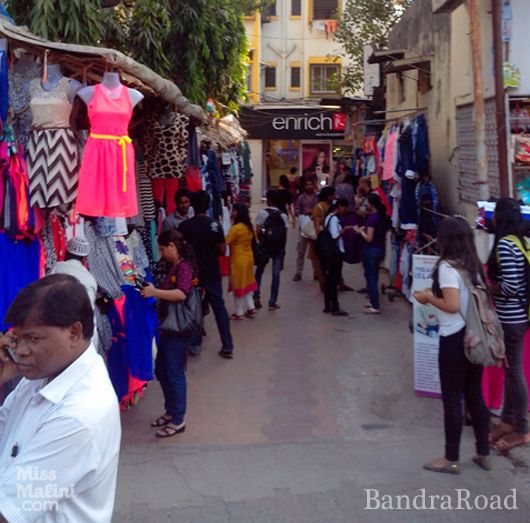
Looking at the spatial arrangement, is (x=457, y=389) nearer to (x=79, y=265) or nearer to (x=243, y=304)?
(x=79, y=265)

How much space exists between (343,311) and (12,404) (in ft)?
28.8

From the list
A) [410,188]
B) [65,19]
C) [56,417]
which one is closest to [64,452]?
[56,417]

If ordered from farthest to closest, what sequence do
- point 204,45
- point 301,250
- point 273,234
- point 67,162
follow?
point 301,250 → point 204,45 → point 273,234 → point 67,162

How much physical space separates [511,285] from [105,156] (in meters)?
3.03

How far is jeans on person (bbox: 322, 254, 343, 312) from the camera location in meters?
10.6

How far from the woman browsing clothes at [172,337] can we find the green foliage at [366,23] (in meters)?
17.9

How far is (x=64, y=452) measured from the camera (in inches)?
79.8

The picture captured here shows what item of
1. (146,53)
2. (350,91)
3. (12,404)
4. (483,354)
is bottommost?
(483,354)

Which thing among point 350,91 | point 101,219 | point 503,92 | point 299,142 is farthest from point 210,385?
point 299,142

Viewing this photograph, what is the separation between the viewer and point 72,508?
6.94 ft

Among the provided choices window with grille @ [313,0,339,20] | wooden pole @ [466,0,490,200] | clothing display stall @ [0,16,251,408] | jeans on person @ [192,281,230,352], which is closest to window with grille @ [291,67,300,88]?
window with grille @ [313,0,339,20]

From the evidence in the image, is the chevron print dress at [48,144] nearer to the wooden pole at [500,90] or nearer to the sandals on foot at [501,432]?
the sandals on foot at [501,432]

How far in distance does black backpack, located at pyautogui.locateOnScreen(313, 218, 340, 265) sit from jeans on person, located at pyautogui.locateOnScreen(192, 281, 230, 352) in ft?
8.83

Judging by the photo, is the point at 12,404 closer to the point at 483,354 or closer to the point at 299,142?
the point at 483,354
